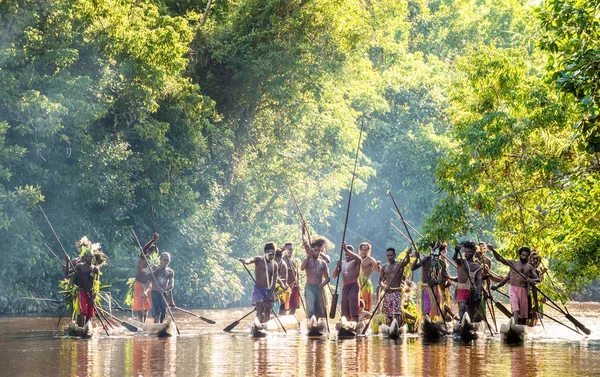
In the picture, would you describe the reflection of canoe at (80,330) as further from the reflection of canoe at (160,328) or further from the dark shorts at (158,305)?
the dark shorts at (158,305)

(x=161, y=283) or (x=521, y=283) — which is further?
(x=161, y=283)

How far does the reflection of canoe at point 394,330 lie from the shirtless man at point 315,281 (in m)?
1.30

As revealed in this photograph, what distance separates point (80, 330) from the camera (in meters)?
21.1

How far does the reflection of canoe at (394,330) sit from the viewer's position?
65.9ft

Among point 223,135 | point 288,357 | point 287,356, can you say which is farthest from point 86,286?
point 223,135

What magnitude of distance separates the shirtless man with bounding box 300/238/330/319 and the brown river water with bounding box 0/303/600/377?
2.35 feet

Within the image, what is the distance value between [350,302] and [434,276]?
167 cm

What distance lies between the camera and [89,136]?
31.0 m

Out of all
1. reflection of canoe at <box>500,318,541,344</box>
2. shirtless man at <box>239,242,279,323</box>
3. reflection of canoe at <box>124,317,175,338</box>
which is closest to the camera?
reflection of canoe at <box>500,318,541,344</box>

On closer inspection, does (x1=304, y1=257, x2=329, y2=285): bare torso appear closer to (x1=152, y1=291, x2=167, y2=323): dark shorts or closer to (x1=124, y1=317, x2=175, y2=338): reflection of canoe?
(x1=124, y1=317, x2=175, y2=338): reflection of canoe

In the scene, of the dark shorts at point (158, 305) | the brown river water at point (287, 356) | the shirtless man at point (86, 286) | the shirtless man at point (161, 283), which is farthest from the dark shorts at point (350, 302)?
the shirtless man at point (86, 286)

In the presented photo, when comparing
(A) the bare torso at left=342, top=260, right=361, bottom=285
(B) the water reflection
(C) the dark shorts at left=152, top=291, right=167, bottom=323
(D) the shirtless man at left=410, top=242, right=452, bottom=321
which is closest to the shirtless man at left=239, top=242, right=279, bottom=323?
(B) the water reflection

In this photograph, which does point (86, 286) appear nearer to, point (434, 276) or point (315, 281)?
point (315, 281)

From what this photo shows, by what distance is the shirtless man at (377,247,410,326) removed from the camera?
2081 cm
